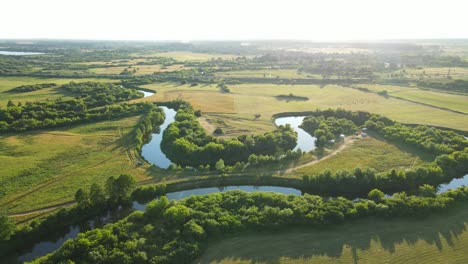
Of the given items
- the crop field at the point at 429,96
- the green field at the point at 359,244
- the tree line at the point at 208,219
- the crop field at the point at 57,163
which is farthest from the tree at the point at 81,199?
the crop field at the point at 429,96

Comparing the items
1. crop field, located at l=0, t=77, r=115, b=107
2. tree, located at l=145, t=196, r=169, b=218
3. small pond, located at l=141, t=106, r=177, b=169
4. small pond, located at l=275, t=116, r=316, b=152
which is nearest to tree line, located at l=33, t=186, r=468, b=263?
tree, located at l=145, t=196, r=169, b=218

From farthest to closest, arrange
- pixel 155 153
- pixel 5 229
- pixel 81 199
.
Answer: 1. pixel 155 153
2. pixel 81 199
3. pixel 5 229

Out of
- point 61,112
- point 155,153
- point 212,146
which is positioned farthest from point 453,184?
point 61,112

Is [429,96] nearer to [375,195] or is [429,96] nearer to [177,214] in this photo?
[375,195]

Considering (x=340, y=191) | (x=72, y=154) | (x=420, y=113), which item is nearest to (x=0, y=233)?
(x=72, y=154)

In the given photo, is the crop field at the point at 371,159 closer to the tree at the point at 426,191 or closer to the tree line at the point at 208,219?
the tree at the point at 426,191

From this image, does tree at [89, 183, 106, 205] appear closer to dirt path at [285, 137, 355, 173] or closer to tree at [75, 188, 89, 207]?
tree at [75, 188, 89, 207]
